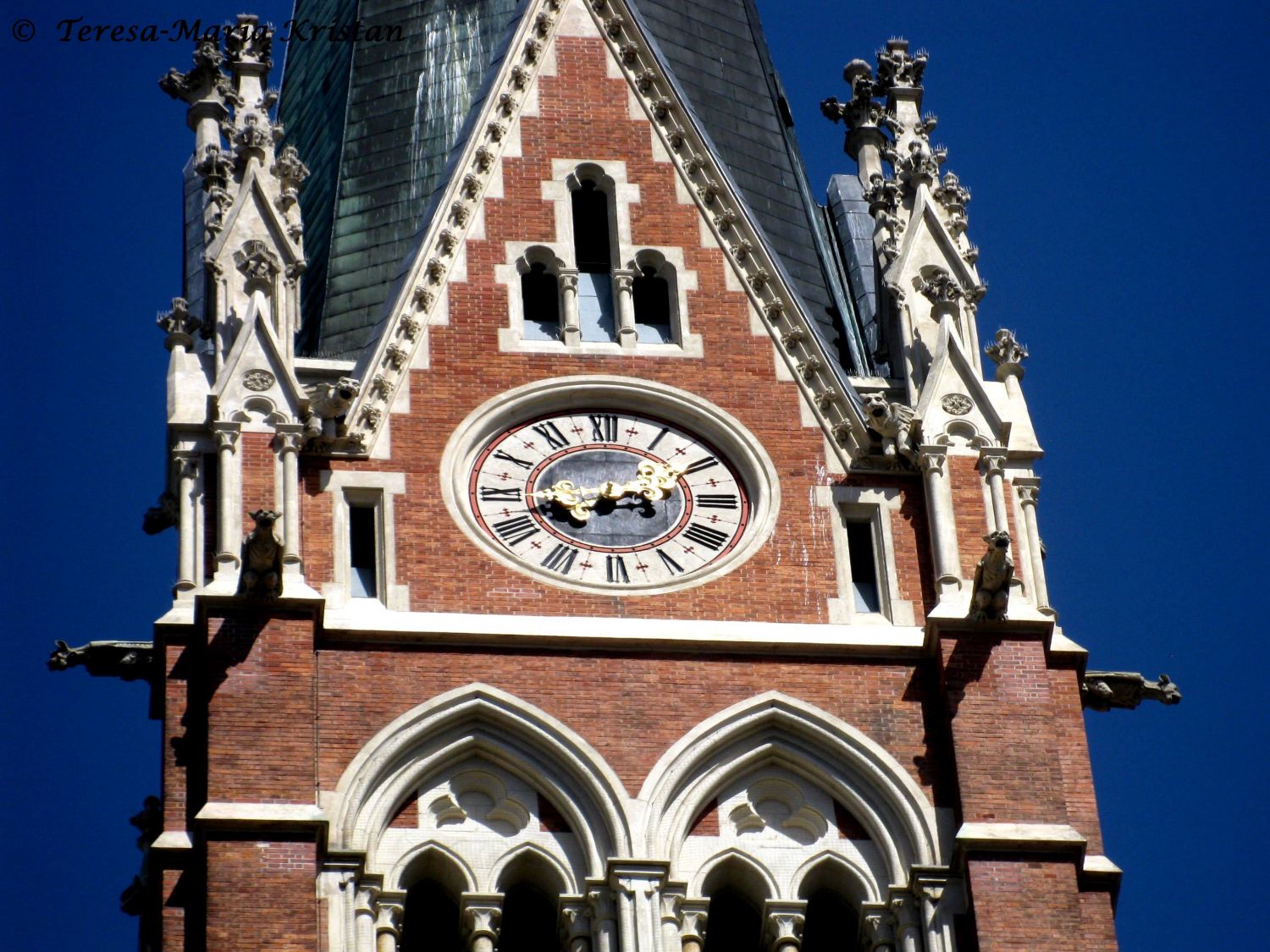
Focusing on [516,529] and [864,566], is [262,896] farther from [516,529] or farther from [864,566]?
[864,566]

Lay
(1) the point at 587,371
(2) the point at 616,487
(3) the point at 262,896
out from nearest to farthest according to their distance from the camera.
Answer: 1. (3) the point at 262,896
2. (2) the point at 616,487
3. (1) the point at 587,371

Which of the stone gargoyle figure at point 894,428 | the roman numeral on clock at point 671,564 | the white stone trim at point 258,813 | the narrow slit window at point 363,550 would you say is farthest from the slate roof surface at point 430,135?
the white stone trim at point 258,813

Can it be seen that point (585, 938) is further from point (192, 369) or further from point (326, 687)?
point (192, 369)

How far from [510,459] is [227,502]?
271 centimetres

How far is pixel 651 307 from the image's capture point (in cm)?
3972

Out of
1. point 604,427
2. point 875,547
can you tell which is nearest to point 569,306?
point 604,427

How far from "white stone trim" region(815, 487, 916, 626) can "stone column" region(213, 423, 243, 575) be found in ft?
16.1

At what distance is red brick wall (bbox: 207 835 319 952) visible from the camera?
3300 centimetres

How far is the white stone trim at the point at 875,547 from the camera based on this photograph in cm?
3681

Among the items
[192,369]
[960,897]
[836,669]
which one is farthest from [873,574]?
[192,369]

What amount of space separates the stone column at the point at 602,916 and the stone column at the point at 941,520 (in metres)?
4.03

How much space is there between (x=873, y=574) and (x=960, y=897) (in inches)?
146

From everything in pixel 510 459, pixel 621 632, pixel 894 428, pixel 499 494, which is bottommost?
pixel 621 632

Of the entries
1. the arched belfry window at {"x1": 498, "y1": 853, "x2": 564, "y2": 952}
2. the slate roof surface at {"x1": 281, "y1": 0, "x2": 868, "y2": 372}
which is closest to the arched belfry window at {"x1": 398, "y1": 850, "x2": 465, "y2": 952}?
the arched belfry window at {"x1": 498, "y1": 853, "x2": 564, "y2": 952}
